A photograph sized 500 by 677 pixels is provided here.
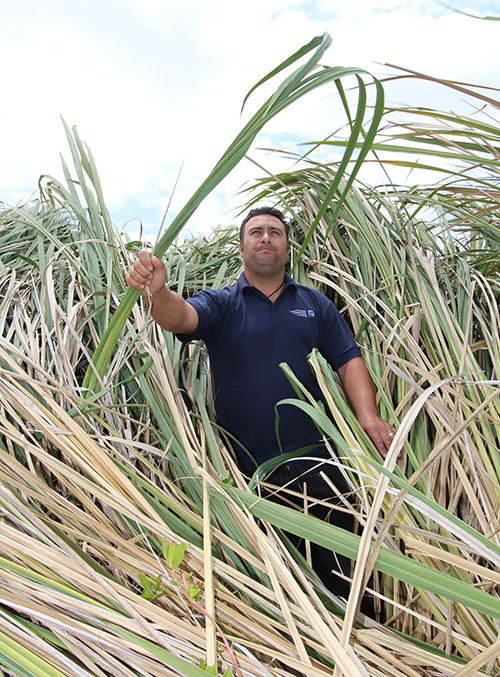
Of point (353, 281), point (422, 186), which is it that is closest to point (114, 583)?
point (353, 281)

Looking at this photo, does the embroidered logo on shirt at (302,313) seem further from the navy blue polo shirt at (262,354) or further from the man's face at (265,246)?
the man's face at (265,246)

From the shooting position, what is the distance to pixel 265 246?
1544 millimetres

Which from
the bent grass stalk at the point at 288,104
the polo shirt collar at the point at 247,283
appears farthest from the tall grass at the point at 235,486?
the polo shirt collar at the point at 247,283

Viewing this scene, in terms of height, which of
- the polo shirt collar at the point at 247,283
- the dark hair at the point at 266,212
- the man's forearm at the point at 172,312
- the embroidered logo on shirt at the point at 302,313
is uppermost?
the dark hair at the point at 266,212

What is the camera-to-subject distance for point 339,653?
56 cm

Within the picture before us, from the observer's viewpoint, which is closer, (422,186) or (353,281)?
(353,281)

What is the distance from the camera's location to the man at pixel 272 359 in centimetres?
135

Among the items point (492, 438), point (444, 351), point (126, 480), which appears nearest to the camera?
point (126, 480)

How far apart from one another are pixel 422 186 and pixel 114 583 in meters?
1.65

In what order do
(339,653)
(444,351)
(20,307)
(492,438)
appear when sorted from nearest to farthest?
1. (339,653)
2. (492,438)
3. (444,351)
4. (20,307)

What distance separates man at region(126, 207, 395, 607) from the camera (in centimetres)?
135

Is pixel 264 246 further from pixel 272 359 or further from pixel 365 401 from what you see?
pixel 365 401

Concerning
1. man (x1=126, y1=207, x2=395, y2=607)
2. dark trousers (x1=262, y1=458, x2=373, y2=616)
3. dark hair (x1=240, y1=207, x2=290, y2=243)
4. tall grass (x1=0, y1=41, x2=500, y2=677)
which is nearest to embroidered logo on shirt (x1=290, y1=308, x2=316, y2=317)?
man (x1=126, y1=207, x2=395, y2=607)

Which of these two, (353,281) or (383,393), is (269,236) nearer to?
(353,281)
